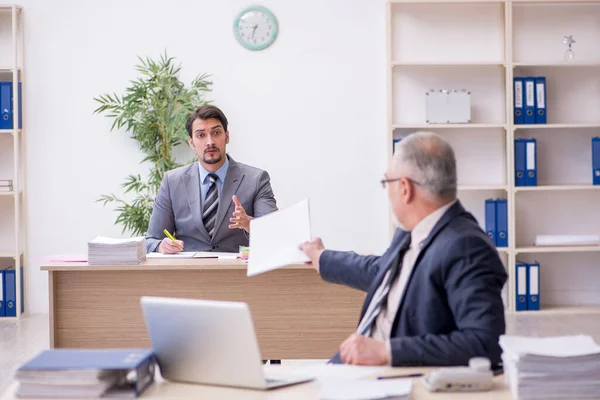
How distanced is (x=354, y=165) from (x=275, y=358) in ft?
9.96

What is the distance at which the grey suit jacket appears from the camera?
4656 mm

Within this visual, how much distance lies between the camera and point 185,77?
21.9ft

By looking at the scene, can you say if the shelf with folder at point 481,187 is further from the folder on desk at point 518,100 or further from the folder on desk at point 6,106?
the folder on desk at point 6,106

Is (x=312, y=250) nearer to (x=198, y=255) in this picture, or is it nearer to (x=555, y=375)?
(x=555, y=375)

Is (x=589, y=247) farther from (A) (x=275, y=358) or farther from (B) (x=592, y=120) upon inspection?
(A) (x=275, y=358)

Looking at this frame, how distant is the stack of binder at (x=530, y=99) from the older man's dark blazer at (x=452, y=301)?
433cm

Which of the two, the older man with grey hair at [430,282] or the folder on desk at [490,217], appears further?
the folder on desk at [490,217]

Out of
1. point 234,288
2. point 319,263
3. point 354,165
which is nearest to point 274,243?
point 319,263

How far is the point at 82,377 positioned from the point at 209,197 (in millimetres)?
2870

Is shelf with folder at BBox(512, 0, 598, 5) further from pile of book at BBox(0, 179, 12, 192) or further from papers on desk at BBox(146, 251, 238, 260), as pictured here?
pile of book at BBox(0, 179, 12, 192)

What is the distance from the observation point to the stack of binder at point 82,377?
1894mm

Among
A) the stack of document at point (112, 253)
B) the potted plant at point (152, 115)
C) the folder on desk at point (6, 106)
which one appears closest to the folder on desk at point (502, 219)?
the potted plant at point (152, 115)

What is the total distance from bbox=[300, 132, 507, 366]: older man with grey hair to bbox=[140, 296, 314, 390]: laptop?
0.99 ft

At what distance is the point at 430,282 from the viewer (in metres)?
2.31
